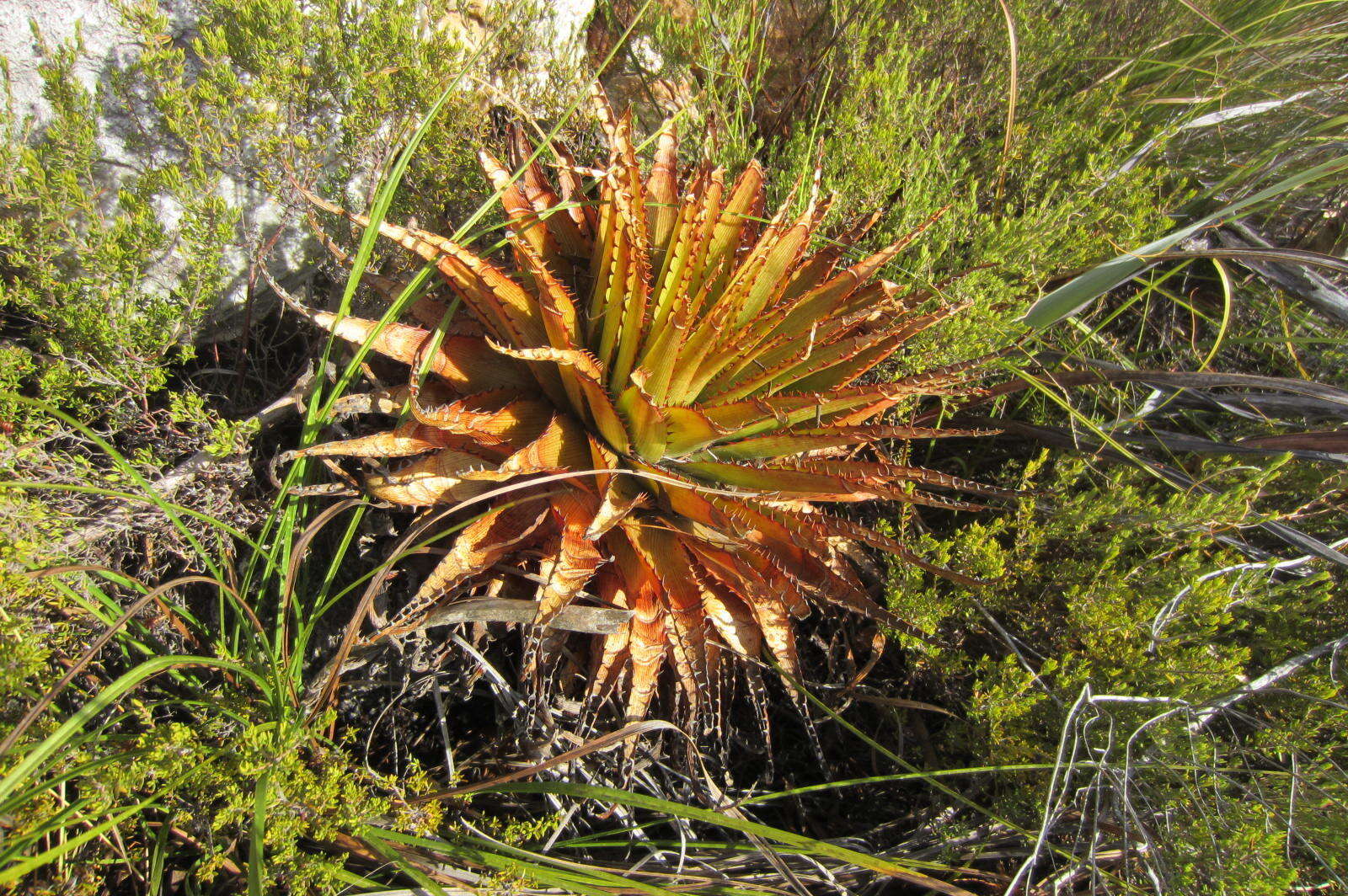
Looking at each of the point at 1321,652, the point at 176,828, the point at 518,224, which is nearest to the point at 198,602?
the point at 176,828

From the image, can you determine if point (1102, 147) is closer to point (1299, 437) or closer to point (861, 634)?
point (1299, 437)

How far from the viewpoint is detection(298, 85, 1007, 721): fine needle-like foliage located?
1695 mm

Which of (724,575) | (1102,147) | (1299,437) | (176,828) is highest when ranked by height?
(1102,147)

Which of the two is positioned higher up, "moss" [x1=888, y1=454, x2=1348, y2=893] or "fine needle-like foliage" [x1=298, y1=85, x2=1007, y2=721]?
"fine needle-like foliage" [x1=298, y1=85, x2=1007, y2=721]

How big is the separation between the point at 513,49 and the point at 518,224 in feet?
3.67

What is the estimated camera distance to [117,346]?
1.85 meters

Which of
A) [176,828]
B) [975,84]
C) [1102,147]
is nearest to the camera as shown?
[176,828]

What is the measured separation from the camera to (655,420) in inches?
66.6

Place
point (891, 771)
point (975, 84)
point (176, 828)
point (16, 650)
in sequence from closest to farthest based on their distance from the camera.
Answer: point (16, 650), point (176, 828), point (891, 771), point (975, 84)

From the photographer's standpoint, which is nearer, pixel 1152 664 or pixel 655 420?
pixel 655 420

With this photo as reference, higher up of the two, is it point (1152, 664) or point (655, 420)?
point (655, 420)

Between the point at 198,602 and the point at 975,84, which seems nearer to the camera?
the point at 198,602

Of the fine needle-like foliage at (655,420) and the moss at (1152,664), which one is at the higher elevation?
the fine needle-like foliage at (655,420)

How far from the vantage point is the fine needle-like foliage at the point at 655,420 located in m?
1.70
